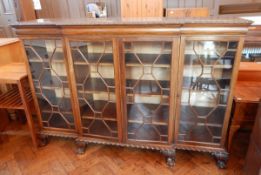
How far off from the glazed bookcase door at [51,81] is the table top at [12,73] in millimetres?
146

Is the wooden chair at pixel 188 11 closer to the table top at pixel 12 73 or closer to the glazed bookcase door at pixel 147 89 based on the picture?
the glazed bookcase door at pixel 147 89

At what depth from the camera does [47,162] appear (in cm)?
179

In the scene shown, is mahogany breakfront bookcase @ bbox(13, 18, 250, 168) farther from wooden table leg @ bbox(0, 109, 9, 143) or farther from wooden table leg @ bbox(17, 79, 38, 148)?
wooden table leg @ bbox(0, 109, 9, 143)

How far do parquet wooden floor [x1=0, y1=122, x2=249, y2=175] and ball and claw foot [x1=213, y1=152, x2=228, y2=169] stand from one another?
40mm

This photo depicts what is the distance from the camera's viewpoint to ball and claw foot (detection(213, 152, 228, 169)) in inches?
63.9

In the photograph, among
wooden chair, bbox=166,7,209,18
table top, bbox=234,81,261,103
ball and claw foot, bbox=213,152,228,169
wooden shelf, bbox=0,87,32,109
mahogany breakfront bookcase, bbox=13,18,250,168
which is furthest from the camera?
wooden chair, bbox=166,7,209,18

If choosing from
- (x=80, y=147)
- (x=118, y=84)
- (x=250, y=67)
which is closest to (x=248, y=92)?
(x=250, y=67)

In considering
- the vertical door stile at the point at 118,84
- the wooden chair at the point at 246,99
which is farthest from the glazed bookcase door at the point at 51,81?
the wooden chair at the point at 246,99

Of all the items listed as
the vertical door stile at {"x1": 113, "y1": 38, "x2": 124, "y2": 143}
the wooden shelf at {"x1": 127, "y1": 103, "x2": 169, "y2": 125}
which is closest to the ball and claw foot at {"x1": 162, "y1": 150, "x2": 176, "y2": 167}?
the wooden shelf at {"x1": 127, "y1": 103, "x2": 169, "y2": 125}

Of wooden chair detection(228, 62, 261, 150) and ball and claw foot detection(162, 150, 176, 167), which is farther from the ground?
wooden chair detection(228, 62, 261, 150)

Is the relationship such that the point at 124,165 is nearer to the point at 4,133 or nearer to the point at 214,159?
the point at 214,159

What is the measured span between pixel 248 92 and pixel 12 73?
6.81ft

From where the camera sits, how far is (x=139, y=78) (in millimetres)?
1567

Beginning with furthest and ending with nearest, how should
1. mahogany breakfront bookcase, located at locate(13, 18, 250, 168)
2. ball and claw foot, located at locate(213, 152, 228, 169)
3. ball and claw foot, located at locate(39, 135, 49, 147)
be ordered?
1. ball and claw foot, located at locate(39, 135, 49, 147)
2. ball and claw foot, located at locate(213, 152, 228, 169)
3. mahogany breakfront bookcase, located at locate(13, 18, 250, 168)
